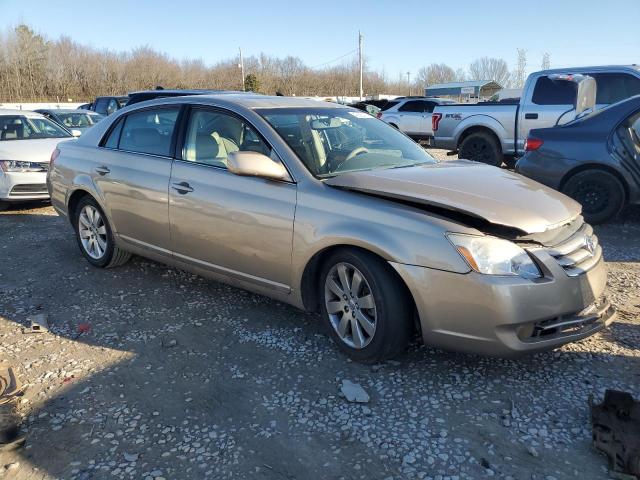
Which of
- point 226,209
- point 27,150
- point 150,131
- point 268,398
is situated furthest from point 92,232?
point 27,150

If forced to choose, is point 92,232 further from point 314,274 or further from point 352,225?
point 352,225

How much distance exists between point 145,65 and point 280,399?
63.4m

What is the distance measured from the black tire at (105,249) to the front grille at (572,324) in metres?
3.75

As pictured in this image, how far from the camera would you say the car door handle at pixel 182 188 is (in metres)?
4.12

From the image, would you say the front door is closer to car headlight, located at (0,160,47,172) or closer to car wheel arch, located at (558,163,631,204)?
car wheel arch, located at (558,163,631,204)

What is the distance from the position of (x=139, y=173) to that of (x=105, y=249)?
1.07 meters

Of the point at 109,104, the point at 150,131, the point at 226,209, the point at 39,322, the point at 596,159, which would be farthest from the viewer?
the point at 109,104

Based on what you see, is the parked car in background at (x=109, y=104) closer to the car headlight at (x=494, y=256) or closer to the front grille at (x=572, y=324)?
the car headlight at (x=494, y=256)

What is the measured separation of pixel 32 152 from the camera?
8297 mm

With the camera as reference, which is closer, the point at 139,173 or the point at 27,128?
the point at 139,173

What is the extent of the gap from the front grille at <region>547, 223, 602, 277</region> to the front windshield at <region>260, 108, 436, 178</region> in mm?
1288

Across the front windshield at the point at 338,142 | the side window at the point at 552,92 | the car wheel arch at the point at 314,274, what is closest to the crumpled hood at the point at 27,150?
the front windshield at the point at 338,142

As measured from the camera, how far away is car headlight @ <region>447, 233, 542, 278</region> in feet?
9.43

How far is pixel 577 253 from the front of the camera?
3.20m
